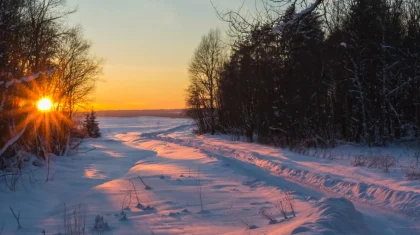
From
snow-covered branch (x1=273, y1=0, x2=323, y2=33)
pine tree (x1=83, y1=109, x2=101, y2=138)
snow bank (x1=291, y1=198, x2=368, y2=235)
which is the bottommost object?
pine tree (x1=83, y1=109, x2=101, y2=138)

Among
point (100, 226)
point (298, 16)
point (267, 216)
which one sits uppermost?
point (298, 16)

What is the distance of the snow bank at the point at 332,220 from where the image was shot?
15.8 feet

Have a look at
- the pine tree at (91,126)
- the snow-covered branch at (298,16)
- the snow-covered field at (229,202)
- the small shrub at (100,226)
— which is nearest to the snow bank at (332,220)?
the snow-covered field at (229,202)

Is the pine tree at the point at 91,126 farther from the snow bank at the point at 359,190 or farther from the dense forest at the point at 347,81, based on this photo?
the snow bank at the point at 359,190

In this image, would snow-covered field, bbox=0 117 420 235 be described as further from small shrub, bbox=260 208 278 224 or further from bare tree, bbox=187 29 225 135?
bare tree, bbox=187 29 225 135

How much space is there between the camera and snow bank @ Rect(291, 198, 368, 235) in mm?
4809

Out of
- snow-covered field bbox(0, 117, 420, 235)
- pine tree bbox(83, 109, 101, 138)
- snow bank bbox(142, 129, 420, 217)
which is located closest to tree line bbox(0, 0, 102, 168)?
snow-covered field bbox(0, 117, 420, 235)

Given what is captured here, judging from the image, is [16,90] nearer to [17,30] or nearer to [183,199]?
[17,30]

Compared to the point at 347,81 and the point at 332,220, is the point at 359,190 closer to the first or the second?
the point at 332,220

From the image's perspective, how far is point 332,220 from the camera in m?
5.09

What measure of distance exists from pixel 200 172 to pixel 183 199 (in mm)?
4648

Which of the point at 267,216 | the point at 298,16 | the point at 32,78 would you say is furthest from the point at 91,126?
the point at 267,216

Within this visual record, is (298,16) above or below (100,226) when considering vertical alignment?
above

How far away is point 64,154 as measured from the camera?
21891 millimetres
